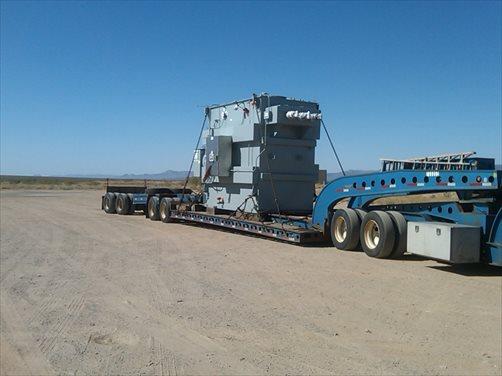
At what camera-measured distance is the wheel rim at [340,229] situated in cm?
1380

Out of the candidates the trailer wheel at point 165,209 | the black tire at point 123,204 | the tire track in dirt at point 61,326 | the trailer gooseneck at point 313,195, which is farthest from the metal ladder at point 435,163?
the black tire at point 123,204

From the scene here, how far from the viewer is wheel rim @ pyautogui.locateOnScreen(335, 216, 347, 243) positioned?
13.8 meters

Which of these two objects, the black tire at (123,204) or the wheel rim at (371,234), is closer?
the wheel rim at (371,234)

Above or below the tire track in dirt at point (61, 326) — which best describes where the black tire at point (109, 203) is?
above

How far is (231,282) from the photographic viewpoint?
9.75 metres

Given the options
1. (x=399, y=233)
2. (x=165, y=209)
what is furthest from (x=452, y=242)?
(x=165, y=209)

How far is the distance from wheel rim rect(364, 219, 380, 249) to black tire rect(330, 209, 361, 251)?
1.24ft

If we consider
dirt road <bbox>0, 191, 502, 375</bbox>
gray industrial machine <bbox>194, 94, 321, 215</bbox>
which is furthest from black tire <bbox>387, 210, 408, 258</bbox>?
gray industrial machine <bbox>194, 94, 321, 215</bbox>

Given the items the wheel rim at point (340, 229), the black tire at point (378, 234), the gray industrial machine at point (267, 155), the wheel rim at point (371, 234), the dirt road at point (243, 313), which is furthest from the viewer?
the gray industrial machine at point (267, 155)

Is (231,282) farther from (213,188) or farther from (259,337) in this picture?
(213,188)

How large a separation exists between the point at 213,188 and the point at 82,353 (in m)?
13.3

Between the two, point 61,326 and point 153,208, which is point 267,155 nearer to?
point 153,208

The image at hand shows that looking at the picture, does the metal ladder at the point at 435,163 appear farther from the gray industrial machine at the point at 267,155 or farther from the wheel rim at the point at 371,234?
the gray industrial machine at the point at 267,155

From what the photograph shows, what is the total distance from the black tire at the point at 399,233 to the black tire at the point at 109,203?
16948 mm
